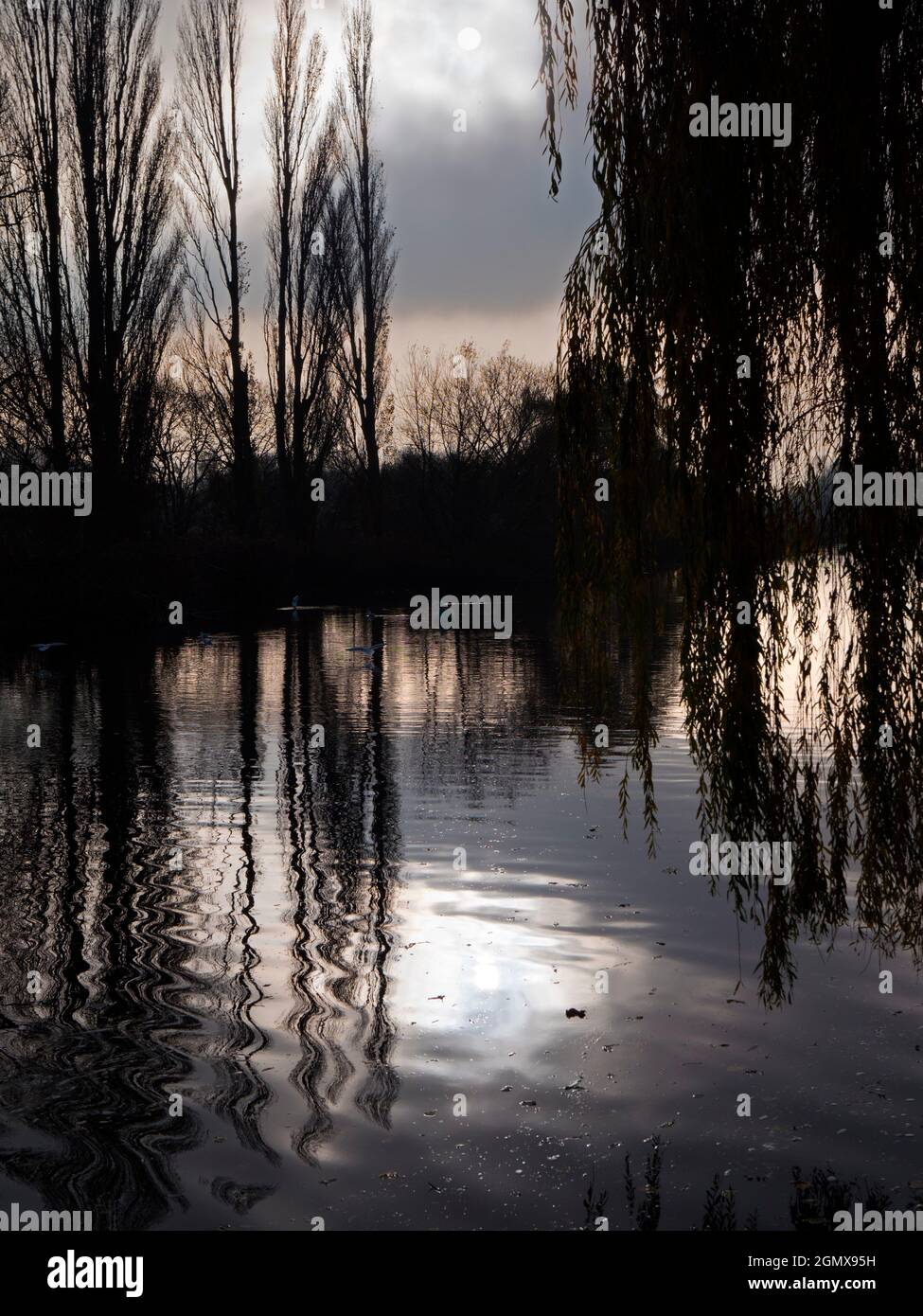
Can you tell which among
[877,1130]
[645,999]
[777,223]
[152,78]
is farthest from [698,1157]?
[152,78]

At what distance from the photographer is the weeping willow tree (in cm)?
Result: 465

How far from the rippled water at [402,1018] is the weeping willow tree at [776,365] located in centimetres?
85

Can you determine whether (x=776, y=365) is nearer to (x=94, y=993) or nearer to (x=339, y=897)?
(x=94, y=993)

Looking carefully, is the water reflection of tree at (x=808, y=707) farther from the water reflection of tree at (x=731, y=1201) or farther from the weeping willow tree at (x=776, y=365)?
the water reflection of tree at (x=731, y=1201)

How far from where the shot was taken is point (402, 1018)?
19.9ft

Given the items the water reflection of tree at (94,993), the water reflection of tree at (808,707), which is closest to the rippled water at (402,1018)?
the water reflection of tree at (94,993)

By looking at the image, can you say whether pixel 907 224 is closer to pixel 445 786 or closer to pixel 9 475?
pixel 445 786

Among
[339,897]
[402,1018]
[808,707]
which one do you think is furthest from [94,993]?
[808,707]

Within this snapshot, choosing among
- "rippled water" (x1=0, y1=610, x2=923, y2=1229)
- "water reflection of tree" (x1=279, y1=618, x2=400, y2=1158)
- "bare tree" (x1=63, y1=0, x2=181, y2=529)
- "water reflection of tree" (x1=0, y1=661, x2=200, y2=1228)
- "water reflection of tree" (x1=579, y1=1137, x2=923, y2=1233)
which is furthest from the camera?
"bare tree" (x1=63, y1=0, x2=181, y2=529)

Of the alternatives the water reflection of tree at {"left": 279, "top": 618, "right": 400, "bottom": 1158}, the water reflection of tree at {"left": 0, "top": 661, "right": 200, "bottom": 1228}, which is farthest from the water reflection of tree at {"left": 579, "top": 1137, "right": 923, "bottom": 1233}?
the water reflection of tree at {"left": 0, "top": 661, "right": 200, "bottom": 1228}

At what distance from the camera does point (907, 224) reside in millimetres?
4637

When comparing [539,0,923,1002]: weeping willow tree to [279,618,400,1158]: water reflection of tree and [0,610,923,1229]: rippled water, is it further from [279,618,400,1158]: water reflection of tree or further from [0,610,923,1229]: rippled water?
[279,618,400,1158]: water reflection of tree

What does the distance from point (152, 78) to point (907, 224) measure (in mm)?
33618

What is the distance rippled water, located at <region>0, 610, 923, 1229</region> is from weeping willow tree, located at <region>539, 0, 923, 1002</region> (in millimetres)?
845
